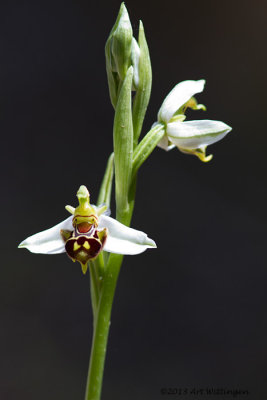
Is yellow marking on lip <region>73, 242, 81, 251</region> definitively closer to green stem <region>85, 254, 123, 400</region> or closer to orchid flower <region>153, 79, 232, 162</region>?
green stem <region>85, 254, 123, 400</region>

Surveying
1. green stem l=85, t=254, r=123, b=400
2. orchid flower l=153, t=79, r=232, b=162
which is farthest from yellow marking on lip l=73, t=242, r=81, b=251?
orchid flower l=153, t=79, r=232, b=162

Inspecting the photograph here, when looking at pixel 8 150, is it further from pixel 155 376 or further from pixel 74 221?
pixel 74 221

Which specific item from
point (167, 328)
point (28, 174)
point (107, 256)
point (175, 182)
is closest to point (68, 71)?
point (28, 174)

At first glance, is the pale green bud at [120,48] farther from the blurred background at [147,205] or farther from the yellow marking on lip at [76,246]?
the blurred background at [147,205]

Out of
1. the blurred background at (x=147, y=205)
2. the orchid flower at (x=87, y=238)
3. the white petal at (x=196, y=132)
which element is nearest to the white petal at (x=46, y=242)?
the orchid flower at (x=87, y=238)

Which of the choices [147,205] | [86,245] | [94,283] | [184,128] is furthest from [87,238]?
[147,205]
